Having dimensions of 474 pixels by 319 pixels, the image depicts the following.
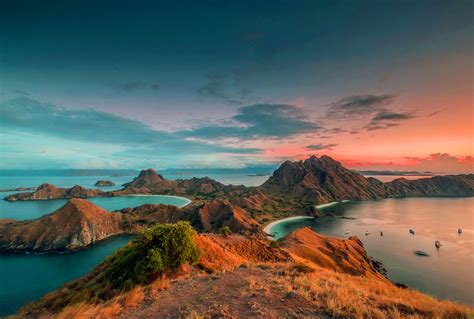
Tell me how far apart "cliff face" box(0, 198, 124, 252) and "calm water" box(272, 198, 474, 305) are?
4123 inches

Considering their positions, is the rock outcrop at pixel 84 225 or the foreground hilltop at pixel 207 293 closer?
the foreground hilltop at pixel 207 293

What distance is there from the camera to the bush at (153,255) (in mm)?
23312

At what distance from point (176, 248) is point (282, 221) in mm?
152527

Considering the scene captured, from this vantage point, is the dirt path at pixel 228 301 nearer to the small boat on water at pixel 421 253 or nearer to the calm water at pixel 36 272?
the calm water at pixel 36 272

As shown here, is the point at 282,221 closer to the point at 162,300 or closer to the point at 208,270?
the point at 208,270

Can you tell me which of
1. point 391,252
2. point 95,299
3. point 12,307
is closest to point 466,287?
point 391,252

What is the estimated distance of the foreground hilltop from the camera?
11.0 m

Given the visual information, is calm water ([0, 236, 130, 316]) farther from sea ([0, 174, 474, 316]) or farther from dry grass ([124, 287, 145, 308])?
dry grass ([124, 287, 145, 308])

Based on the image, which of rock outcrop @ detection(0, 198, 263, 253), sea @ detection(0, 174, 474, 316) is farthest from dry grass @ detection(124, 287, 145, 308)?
rock outcrop @ detection(0, 198, 263, 253)

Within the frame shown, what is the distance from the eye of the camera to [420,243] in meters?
114

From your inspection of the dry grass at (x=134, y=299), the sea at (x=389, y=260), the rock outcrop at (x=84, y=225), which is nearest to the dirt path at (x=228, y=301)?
the dry grass at (x=134, y=299)

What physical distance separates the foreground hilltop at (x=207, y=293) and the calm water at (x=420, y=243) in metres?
77.9

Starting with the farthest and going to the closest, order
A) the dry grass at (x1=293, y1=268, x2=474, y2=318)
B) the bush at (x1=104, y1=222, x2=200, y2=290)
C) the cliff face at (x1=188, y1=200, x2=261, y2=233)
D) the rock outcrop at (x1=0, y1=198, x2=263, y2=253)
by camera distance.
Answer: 1. the cliff face at (x1=188, y1=200, x2=261, y2=233)
2. the rock outcrop at (x1=0, y1=198, x2=263, y2=253)
3. the bush at (x1=104, y1=222, x2=200, y2=290)
4. the dry grass at (x1=293, y1=268, x2=474, y2=318)

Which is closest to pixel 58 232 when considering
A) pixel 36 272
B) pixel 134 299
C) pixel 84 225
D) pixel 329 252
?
pixel 84 225
